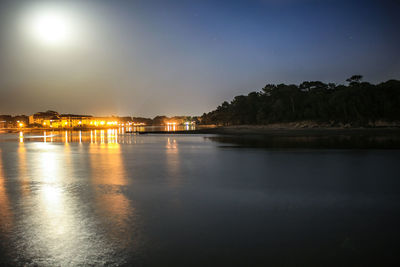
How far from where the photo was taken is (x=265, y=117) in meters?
85.1

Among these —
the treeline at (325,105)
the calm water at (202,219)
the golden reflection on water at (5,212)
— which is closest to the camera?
the calm water at (202,219)

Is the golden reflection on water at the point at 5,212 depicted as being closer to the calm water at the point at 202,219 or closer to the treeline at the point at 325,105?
the calm water at the point at 202,219

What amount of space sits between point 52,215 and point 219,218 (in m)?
4.10

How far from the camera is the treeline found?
59.1 m

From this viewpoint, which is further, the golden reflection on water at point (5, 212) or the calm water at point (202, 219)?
the golden reflection on water at point (5, 212)

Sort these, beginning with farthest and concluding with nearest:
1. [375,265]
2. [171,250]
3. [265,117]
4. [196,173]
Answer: [265,117] → [196,173] → [171,250] → [375,265]

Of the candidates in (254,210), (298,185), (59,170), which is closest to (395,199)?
(298,185)

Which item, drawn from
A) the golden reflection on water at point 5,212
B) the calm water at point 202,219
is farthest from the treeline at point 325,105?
the golden reflection on water at point 5,212

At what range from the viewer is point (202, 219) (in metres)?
6.55

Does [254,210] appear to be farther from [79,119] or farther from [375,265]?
[79,119]

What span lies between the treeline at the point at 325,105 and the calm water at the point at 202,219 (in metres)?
54.6

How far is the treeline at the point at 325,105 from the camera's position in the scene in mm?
59094

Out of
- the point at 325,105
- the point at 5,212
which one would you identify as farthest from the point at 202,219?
the point at 325,105

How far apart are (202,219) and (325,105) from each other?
6655cm
